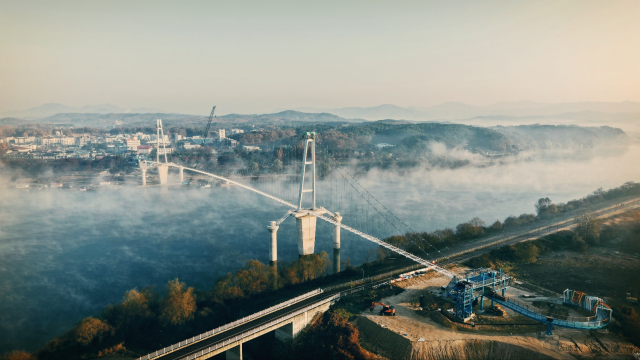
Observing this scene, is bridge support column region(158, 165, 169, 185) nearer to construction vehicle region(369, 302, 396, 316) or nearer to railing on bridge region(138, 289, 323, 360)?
railing on bridge region(138, 289, 323, 360)

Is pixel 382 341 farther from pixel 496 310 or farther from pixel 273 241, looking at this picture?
pixel 273 241

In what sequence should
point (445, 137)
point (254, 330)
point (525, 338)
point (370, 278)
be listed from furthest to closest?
point (445, 137) → point (370, 278) → point (525, 338) → point (254, 330)

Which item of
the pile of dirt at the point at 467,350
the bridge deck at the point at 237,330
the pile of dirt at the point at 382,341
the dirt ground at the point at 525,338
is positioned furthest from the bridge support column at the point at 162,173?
the pile of dirt at the point at 467,350

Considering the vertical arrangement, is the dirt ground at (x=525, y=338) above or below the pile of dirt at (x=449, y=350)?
above

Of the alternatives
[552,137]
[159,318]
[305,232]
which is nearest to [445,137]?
[552,137]

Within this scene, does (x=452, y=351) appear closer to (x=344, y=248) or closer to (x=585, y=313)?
(x=585, y=313)

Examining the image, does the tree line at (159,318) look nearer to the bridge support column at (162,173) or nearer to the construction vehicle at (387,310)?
the construction vehicle at (387,310)

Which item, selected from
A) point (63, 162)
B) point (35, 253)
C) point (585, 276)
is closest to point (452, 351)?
point (585, 276)
